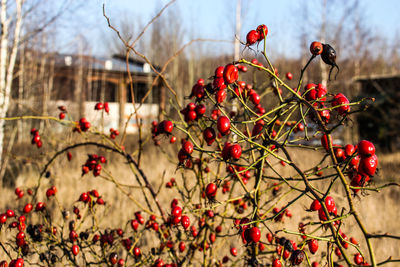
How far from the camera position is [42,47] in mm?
8008

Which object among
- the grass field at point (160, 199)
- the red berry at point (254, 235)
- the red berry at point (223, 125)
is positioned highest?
the red berry at point (223, 125)

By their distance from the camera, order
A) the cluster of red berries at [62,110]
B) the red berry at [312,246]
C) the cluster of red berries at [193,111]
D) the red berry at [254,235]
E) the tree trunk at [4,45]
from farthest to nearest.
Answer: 1. the tree trunk at [4,45]
2. the cluster of red berries at [62,110]
3. the cluster of red berries at [193,111]
4. the red berry at [312,246]
5. the red berry at [254,235]

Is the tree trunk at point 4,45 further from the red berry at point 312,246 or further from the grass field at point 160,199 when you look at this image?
the red berry at point 312,246

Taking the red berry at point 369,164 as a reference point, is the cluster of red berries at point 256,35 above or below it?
above

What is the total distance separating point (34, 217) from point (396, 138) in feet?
26.7

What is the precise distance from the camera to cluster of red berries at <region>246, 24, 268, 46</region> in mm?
906

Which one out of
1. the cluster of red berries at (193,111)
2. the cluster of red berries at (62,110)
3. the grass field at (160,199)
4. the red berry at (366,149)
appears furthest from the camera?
the grass field at (160,199)

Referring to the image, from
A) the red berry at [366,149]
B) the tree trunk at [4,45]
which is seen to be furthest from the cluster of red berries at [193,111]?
the tree trunk at [4,45]

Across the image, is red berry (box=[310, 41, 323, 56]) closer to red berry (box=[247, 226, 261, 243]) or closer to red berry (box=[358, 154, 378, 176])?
red berry (box=[358, 154, 378, 176])

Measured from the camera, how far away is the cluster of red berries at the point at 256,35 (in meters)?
0.91

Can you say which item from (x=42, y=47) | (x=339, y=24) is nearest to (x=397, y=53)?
(x=339, y=24)

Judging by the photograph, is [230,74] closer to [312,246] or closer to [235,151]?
[235,151]

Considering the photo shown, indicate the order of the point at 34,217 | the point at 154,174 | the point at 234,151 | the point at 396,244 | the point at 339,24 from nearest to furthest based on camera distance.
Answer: the point at 234,151 → the point at 396,244 → the point at 34,217 → the point at 154,174 → the point at 339,24

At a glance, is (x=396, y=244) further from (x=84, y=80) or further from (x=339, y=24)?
(x=84, y=80)
